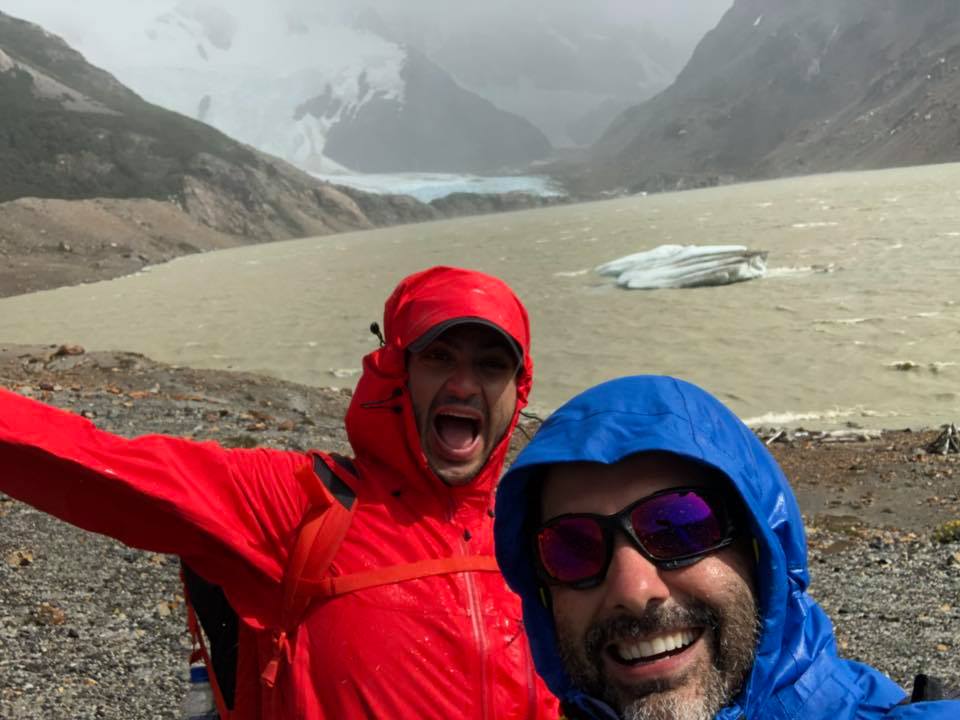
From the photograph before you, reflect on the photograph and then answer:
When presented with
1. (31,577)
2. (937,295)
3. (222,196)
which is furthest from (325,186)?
(31,577)

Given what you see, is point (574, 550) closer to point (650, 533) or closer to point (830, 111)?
point (650, 533)

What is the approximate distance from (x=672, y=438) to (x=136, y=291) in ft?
132

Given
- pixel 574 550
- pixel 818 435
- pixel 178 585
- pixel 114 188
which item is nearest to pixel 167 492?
pixel 574 550

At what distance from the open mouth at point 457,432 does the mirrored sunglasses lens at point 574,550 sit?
2.81 ft

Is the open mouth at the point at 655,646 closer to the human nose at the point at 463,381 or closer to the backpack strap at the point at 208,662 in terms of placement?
the human nose at the point at 463,381

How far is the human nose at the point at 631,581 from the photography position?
133 centimetres

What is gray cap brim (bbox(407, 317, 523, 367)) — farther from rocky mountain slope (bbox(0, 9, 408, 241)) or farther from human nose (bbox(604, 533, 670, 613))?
rocky mountain slope (bbox(0, 9, 408, 241))

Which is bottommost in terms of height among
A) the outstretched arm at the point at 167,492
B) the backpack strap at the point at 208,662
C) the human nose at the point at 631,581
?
the backpack strap at the point at 208,662

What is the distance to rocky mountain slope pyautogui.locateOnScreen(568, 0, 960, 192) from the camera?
11912 centimetres

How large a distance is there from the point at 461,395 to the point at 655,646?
1.12 meters

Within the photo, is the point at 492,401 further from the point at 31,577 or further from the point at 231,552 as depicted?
the point at 31,577

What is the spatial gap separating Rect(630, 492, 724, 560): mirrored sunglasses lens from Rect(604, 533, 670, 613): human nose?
26mm

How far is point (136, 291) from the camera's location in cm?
3797

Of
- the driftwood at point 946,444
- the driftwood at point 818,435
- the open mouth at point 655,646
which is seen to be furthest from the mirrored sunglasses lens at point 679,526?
the driftwood at point 818,435
